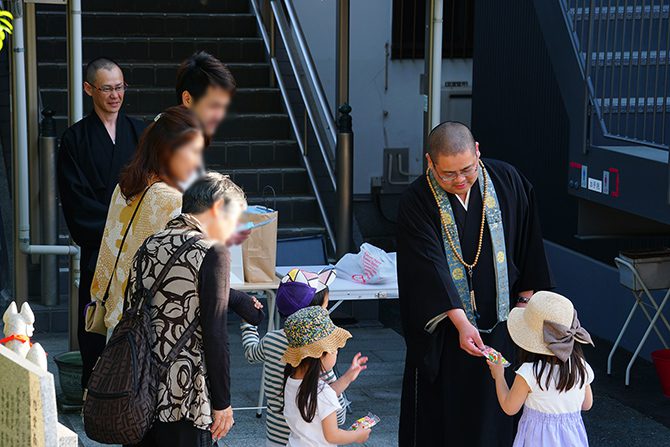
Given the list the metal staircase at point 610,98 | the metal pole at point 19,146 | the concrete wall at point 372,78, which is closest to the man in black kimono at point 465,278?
the metal staircase at point 610,98

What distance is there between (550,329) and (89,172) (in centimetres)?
262

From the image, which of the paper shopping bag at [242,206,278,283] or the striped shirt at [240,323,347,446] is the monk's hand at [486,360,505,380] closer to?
the striped shirt at [240,323,347,446]

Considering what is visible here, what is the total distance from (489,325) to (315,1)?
667cm

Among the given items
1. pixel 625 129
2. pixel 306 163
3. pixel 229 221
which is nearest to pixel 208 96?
pixel 229 221

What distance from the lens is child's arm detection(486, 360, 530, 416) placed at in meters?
4.22

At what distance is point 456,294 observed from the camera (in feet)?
16.1

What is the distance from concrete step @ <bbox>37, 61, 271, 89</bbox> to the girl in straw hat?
20.9ft

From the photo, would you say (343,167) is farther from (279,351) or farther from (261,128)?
(279,351)

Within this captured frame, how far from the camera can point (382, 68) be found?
11422mm

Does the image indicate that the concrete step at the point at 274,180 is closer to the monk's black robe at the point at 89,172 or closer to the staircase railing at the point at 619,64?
the staircase railing at the point at 619,64

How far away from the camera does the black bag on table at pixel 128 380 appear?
3682 mm

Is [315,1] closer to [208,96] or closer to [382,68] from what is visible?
[382,68]

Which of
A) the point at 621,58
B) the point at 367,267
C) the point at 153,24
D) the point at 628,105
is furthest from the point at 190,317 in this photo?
the point at 153,24

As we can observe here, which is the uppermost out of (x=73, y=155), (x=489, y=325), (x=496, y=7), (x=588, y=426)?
(x=496, y=7)
